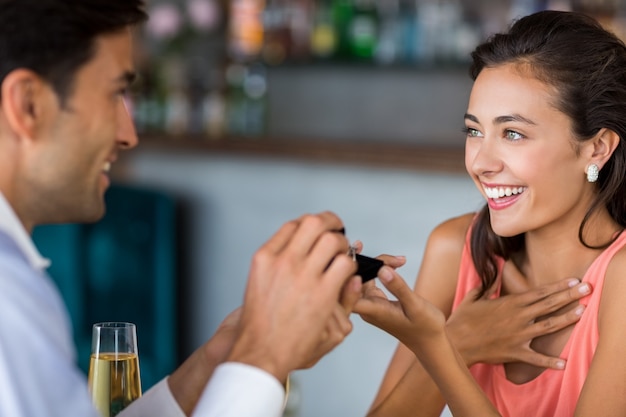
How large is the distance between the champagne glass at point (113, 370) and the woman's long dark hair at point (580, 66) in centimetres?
88

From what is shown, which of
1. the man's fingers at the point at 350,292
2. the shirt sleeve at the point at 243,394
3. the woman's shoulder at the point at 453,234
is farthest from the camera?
the woman's shoulder at the point at 453,234

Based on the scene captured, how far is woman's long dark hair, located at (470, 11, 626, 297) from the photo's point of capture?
176 cm

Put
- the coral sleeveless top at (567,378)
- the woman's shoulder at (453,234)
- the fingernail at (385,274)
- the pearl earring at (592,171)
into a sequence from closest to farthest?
the fingernail at (385,274), the coral sleeveless top at (567,378), the pearl earring at (592,171), the woman's shoulder at (453,234)

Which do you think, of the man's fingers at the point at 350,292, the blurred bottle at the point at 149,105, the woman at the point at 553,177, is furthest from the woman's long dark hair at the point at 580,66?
the blurred bottle at the point at 149,105

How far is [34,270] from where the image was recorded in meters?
1.00

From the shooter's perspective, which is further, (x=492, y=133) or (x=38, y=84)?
(x=492, y=133)

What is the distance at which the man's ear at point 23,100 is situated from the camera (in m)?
1.06

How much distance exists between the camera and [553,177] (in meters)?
1.78

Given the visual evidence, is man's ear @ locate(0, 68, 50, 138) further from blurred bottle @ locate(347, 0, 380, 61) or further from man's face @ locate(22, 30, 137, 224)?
blurred bottle @ locate(347, 0, 380, 61)

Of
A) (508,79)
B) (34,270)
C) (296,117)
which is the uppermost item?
(508,79)

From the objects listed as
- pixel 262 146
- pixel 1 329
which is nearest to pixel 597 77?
pixel 1 329

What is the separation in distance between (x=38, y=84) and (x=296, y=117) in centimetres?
455

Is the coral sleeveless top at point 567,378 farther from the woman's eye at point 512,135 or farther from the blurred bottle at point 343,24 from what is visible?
the blurred bottle at point 343,24

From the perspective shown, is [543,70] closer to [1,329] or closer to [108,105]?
[108,105]
